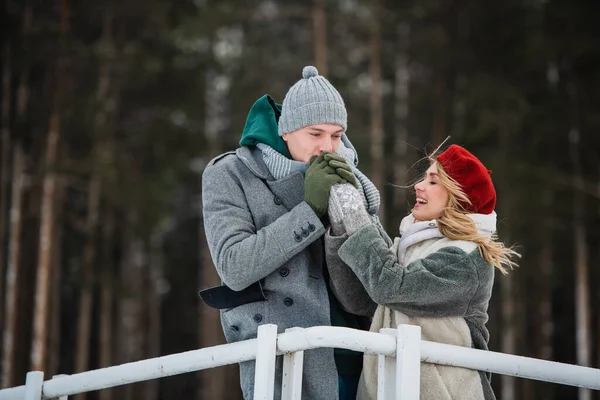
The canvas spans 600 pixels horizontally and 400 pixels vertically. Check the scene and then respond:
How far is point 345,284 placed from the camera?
11.2 feet

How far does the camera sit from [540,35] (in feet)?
58.9

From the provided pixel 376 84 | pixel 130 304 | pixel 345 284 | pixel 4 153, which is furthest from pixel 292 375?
pixel 130 304

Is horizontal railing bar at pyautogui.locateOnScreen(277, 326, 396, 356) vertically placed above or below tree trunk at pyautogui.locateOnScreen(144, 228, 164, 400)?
below

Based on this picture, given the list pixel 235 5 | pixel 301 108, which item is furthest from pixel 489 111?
pixel 301 108

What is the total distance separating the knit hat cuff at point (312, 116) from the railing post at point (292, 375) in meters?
0.89

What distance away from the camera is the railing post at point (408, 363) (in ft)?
9.48

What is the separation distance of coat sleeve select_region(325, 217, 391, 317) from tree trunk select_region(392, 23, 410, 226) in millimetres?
16178

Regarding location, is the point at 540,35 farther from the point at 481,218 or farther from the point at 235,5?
the point at 481,218

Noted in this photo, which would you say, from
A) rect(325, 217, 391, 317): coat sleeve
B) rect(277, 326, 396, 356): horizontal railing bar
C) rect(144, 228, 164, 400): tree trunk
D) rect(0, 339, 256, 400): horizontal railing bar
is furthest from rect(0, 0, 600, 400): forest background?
rect(277, 326, 396, 356): horizontal railing bar

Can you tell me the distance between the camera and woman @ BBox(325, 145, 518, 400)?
10.3 ft

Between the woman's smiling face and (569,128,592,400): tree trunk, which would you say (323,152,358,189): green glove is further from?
(569,128,592,400): tree trunk

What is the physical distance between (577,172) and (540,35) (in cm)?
306

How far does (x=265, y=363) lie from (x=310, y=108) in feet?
3.52

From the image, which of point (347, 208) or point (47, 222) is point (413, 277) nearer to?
point (347, 208)
